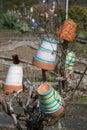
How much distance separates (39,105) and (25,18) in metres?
21.6

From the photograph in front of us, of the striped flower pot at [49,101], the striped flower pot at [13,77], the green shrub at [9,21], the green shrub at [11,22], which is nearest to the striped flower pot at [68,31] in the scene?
the striped flower pot at [13,77]

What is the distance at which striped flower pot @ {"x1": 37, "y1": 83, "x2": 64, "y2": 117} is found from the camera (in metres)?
5.07

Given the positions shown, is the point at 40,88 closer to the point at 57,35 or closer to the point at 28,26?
the point at 57,35

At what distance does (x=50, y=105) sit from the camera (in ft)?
16.8

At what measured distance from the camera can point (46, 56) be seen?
6918 mm

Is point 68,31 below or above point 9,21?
above

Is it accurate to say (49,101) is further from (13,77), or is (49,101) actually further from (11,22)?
(11,22)

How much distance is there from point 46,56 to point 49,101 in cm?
189

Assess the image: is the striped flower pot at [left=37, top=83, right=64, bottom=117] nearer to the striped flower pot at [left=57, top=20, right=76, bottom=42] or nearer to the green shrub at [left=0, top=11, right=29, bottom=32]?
the striped flower pot at [left=57, top=20, right=76, bottom=42]

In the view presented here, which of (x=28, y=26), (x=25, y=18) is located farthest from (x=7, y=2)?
(x=28, y=26)

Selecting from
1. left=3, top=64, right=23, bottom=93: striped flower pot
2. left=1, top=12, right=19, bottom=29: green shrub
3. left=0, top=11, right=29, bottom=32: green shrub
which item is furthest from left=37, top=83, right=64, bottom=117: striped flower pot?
left=1, top=12, right=19, bottom=29: green shrub

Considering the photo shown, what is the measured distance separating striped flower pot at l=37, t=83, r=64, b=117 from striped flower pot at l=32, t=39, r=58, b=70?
1.61 meters

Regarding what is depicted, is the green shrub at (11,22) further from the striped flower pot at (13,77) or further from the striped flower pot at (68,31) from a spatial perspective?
the striped flower pot at (68,31)

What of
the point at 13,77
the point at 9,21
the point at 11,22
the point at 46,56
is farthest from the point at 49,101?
the point at 9,21
